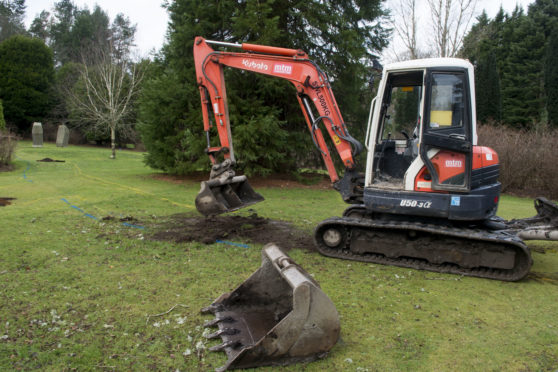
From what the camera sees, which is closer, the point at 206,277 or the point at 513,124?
the point at 206,277

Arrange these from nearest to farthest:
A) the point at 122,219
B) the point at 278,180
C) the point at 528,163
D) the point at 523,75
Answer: the point at 122,219, the point at 528,163, the point at 278,180, the point at 523,75

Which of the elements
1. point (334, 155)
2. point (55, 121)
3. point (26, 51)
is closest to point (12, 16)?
point (26, 51)

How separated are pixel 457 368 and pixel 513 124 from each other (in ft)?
104

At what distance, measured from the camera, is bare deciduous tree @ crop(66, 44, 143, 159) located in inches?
984

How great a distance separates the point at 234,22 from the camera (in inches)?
563

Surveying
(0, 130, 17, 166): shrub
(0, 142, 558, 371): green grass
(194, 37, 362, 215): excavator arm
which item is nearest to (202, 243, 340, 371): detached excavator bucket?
(0, 142, 558, 371): green grass

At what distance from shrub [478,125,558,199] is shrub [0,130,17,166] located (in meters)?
19.0

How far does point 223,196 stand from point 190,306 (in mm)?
3386

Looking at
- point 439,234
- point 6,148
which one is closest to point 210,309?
point 439,234

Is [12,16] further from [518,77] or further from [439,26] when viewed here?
[518,77]

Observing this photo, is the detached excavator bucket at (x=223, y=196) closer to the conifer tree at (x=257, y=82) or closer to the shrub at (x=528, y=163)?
the conifer tree at (x=257, y=82)

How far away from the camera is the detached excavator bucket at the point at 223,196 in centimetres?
696

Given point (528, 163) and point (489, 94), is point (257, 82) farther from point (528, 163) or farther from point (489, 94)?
point (489, 94)

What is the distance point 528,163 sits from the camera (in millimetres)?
14984
